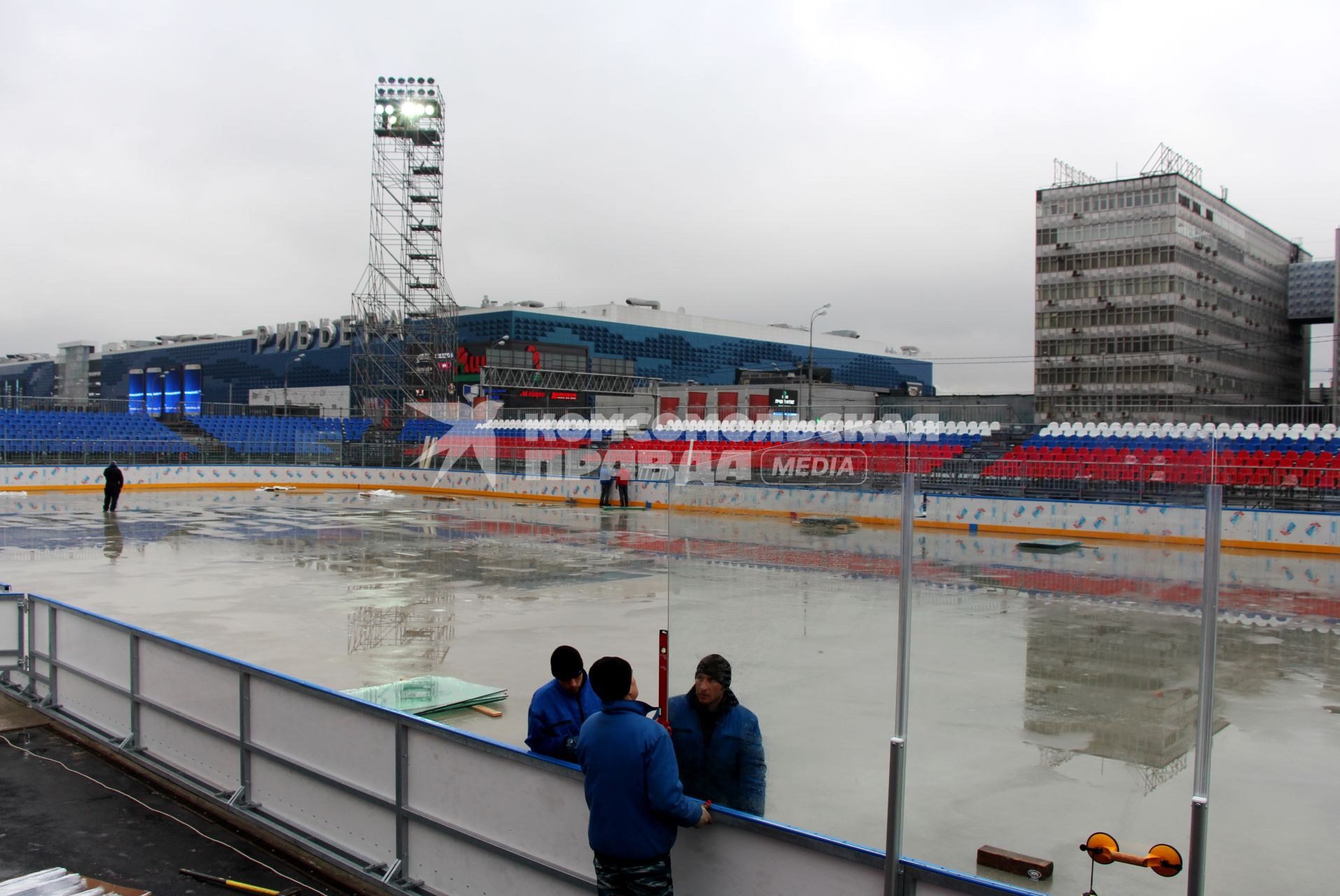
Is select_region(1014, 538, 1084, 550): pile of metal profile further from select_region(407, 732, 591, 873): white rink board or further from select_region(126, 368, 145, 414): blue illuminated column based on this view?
select_region(126, 368, 145, 414): blue illuminated column

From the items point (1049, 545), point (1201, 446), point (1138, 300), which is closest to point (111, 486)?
point (1201, 446)

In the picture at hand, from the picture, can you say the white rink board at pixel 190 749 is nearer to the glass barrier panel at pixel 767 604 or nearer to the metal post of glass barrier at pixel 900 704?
the glass barrier panel at pixel 767 604

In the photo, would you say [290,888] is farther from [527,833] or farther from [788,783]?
[788,783]

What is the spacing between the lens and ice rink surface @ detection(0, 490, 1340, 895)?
4.04 meters

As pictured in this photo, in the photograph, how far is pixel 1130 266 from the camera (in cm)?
5338

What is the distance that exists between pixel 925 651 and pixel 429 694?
180 inches

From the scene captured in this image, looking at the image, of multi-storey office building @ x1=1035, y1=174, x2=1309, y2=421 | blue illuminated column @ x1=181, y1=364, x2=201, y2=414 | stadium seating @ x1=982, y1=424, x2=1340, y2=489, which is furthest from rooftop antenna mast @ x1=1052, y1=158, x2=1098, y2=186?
blue illuminated column @ x1=181, y1=364, x2=201, y2=414

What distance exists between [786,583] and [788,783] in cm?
123

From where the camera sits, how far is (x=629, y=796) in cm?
373

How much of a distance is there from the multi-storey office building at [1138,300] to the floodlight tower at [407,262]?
35.0m

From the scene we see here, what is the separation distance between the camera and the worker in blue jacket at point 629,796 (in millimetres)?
3715

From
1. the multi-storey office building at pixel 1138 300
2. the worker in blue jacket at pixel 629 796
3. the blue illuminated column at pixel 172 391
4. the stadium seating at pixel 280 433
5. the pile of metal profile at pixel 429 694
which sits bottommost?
the pile of metal profile at pixel 429 694

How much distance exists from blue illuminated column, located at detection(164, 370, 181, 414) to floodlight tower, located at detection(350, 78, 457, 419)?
3829 centimetres

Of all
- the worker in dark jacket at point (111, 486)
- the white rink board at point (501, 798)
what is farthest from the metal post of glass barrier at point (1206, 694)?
the worker in dark jacket at point (111, 486)
